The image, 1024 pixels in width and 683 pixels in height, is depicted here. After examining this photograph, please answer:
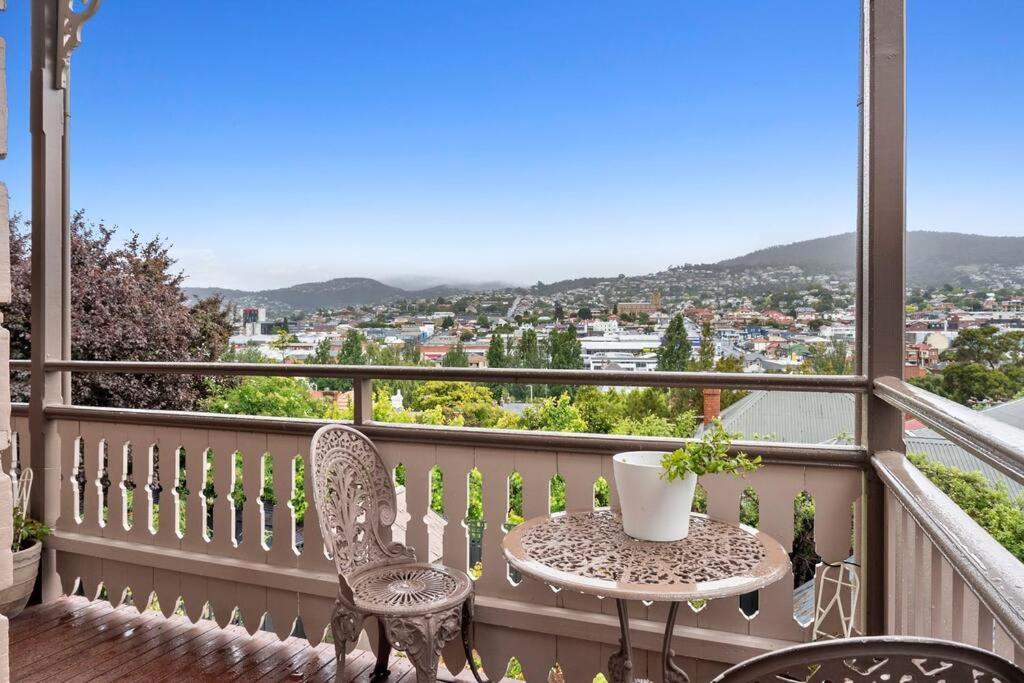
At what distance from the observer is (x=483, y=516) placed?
241cm

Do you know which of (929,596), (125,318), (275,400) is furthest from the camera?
(125,318)

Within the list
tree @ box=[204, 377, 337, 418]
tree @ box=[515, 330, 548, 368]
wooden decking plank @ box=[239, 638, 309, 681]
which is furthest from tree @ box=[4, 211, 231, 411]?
tree @ box=[515, 330, 548, 368]

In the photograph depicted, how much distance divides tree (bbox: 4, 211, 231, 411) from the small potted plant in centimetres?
475

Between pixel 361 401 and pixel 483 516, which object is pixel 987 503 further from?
pixel 361 401

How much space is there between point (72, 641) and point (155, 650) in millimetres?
386

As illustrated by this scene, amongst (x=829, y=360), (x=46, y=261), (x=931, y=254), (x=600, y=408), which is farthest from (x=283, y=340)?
(x=931, y=254)

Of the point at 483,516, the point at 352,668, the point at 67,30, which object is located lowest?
the point at 352,668

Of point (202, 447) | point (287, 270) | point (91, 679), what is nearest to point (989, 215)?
point (202, 447)

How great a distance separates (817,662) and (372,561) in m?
1.82

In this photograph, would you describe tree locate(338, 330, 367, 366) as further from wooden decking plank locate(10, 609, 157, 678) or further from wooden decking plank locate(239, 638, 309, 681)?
wooden decking plank locate(10, 609, 157, 678)

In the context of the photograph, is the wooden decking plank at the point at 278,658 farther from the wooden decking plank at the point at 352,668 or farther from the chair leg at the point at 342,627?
the chair leg at the point at 342,627

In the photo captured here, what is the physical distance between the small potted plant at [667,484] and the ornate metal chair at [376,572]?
65cm

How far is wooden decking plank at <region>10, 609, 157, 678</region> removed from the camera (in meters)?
2.57

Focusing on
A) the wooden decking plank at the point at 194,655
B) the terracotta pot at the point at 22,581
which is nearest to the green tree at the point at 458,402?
the wooden decking plank at the point at 194,655
